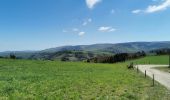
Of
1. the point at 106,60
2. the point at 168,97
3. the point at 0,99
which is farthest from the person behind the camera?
the point at 106,60

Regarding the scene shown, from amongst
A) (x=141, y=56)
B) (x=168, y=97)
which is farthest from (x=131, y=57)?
Answer: (x=168, y=97)

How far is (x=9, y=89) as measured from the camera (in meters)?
24.9

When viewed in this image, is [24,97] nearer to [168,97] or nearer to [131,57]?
[168,97]

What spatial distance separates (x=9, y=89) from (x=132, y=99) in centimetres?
990

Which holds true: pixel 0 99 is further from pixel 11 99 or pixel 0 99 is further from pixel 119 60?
pixel 119 60

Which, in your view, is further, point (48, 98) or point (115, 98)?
point (115, 98)

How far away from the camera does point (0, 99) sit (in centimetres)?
1975

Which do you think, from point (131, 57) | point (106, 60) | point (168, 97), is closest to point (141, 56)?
point (131, 57)

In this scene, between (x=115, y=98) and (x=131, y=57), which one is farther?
(x=131, y=57)

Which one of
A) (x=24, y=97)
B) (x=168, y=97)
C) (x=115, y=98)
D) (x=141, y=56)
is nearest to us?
(x=24, y=97)

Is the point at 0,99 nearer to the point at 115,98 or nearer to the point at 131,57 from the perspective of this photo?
the point at 115,98

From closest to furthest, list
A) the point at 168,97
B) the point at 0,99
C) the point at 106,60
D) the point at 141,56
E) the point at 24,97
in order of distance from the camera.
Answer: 1. the point at 0,99
2. the point at 24,97
3. the point at 168,97
4. the point at 106,60
5. the point at 141,56

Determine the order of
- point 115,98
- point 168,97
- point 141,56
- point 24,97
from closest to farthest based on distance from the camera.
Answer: point 24,97
point 115,98
point 168,97
point 141,56

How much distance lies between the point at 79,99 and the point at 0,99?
5689mm
